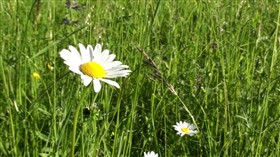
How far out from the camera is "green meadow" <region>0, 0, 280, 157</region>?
3.93 ft

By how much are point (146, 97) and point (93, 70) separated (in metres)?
0.86

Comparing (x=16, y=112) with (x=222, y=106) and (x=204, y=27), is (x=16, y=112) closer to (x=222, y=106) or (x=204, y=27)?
(x=222, y=106)

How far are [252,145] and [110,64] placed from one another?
531 millimetres

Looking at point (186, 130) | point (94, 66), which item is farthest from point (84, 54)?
point (186, 130)

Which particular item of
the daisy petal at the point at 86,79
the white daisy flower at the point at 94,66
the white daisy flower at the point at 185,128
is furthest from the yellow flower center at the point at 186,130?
the daisy petal at the point at 86,79

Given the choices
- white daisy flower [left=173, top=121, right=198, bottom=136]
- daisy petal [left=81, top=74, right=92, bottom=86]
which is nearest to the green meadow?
white daisy flower [left=173, top=121, right=198, bottom=136]

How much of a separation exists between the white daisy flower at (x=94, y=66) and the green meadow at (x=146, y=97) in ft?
0.20

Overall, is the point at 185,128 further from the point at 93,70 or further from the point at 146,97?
the point at 93,70

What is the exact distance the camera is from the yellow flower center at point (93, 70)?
34.1 inches

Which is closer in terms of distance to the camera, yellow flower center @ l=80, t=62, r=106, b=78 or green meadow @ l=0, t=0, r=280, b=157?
yellow flower center @ l=80, t=62, r=106, b=78

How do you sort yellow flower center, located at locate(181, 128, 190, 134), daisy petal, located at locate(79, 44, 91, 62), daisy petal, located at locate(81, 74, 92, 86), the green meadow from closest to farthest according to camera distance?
daisy petal, located at locate(81, 74, 92, 86), daisy petal, located at locate(79, 44, 91, 62), the green meadow, yellow flower center, located at locate(181, 128, 190, 134)

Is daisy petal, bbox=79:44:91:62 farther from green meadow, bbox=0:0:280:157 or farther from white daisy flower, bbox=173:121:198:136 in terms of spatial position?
white daisy flower, bbox=173:121:198:136

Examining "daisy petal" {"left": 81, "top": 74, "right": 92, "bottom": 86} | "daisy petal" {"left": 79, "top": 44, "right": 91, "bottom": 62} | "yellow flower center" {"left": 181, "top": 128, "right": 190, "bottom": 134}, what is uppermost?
"daisy petal" {"left": 79, "top": 44, "right": 91, "bottom": 62}

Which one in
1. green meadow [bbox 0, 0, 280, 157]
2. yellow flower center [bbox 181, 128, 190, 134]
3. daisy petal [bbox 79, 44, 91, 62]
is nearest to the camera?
daisy petal [bbox 79, 44, 91, 62]
